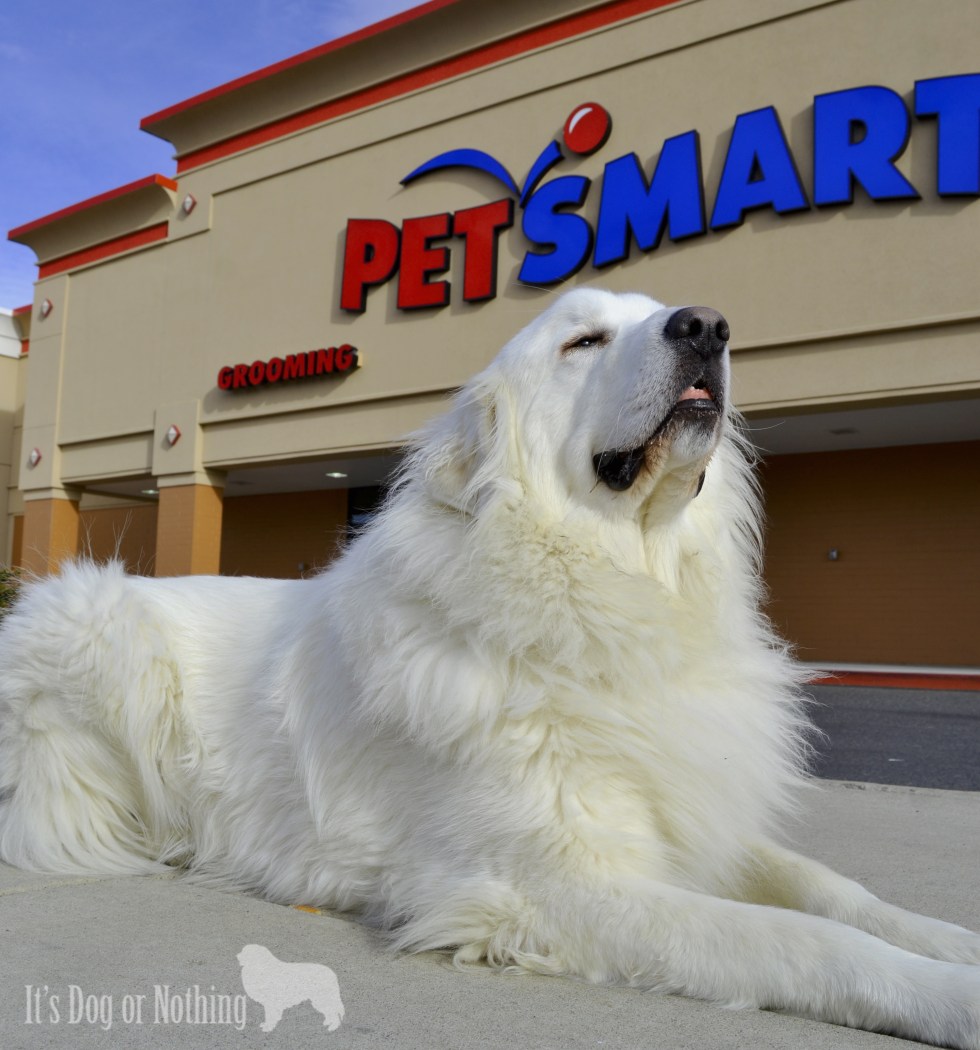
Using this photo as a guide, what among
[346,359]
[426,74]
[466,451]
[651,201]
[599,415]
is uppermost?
[426,74]

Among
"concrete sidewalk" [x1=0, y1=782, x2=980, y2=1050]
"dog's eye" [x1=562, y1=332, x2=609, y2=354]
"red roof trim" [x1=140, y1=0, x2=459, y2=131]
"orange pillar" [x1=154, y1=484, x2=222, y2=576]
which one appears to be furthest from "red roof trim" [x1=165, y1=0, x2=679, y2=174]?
"concrete sidewalk" [x1=0, y1=782, x2=980, y2=1050]

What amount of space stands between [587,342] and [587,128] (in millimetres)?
12289

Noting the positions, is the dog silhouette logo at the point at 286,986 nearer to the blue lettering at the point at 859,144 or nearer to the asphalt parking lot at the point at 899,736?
the asphalt parking lot at the point at 899,736

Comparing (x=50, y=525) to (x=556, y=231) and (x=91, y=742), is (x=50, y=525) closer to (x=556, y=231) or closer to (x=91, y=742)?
Result: (x=556, y=231)

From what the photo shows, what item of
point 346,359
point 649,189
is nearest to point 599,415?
point 649,189

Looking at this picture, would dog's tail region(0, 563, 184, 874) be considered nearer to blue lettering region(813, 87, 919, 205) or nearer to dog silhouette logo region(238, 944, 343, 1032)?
dog silhouette logo region(238, 944, 343, 1032)

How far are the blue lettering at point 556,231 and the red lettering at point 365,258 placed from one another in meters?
2.71

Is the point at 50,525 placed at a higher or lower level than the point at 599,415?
higher

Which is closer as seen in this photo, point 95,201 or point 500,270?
point 500,270

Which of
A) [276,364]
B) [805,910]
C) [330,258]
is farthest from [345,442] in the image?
[805,910]

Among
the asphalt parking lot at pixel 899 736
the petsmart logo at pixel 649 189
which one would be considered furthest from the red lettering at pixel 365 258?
the asphalt parking lot at pixel 899 736

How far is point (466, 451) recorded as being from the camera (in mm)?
2785

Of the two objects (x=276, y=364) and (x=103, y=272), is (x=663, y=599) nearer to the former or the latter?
(x=276, y=364)

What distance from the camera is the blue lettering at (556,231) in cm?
1393
